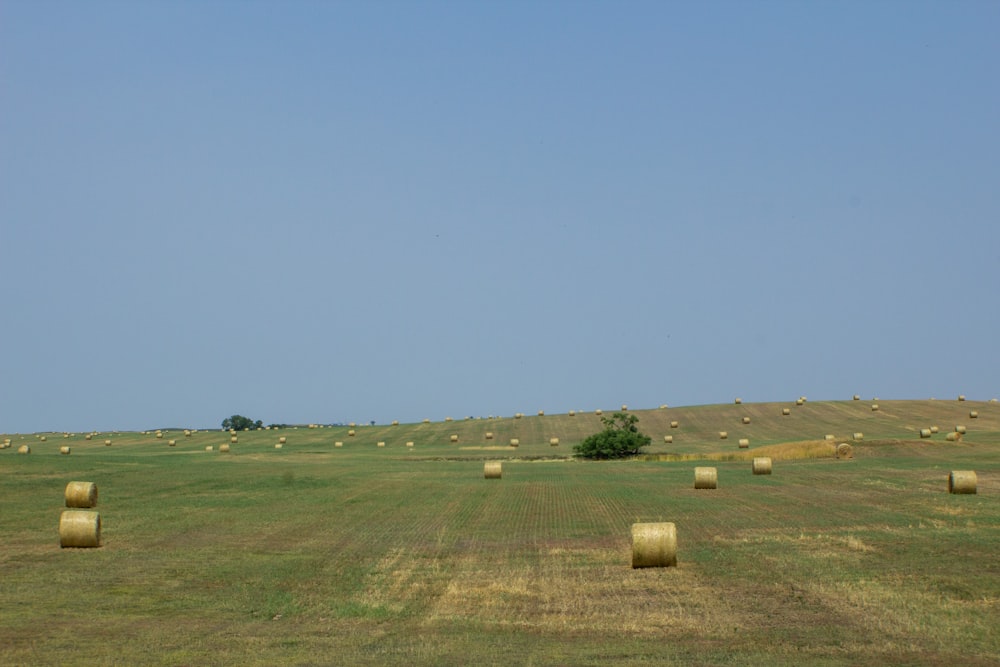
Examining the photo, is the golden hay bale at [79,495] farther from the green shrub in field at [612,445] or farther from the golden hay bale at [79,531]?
the green shrub in field at [612,445]

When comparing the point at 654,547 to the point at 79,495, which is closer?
the point at 654,547

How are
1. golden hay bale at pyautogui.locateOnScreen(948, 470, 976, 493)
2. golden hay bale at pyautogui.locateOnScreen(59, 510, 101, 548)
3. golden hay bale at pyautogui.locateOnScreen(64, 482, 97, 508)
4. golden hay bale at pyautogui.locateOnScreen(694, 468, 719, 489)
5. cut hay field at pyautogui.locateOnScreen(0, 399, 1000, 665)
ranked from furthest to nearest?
golden hay bale at pyautogui.locateOnScreen(694, 468, 719, 489), golden hay bale at pyautogui.locateOnScreen(948, 470, 976, 493), golden hay bale at pyautogui.locateOnScreen(64, 482, 97, 508), golden hay bale at pyautogui.locateOnScreen(59, 510, 101, 548), cut hay field at pyautogui.locateOnScreen(0, 399, 1000, 665)

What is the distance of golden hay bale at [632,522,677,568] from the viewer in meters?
21.3

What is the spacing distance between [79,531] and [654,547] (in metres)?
12.9

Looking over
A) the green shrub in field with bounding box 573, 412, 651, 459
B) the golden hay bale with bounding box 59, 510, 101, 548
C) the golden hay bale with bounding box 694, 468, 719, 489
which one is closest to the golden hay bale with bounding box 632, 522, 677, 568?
the golden hay bale with bounding box 59, 510, 101, 548

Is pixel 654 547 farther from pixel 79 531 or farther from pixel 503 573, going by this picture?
pixel 79 531

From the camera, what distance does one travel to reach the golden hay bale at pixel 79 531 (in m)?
25.0

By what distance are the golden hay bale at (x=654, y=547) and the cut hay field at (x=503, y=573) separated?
0.42 metres

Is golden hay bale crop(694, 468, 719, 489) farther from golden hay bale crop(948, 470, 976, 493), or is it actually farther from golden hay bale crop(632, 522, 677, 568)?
golden hay bale crop(632, 522, 677, 568)

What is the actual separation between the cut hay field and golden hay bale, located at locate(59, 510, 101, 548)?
0.29 m

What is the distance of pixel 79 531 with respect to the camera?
81.8 ft

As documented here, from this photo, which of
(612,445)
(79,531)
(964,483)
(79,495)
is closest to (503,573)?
(79,531)

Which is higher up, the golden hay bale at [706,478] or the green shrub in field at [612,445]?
the green shrub in field at [612,445]

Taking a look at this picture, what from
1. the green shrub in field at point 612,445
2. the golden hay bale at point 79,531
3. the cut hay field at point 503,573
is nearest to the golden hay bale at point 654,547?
the cut hay field at point 503,573
